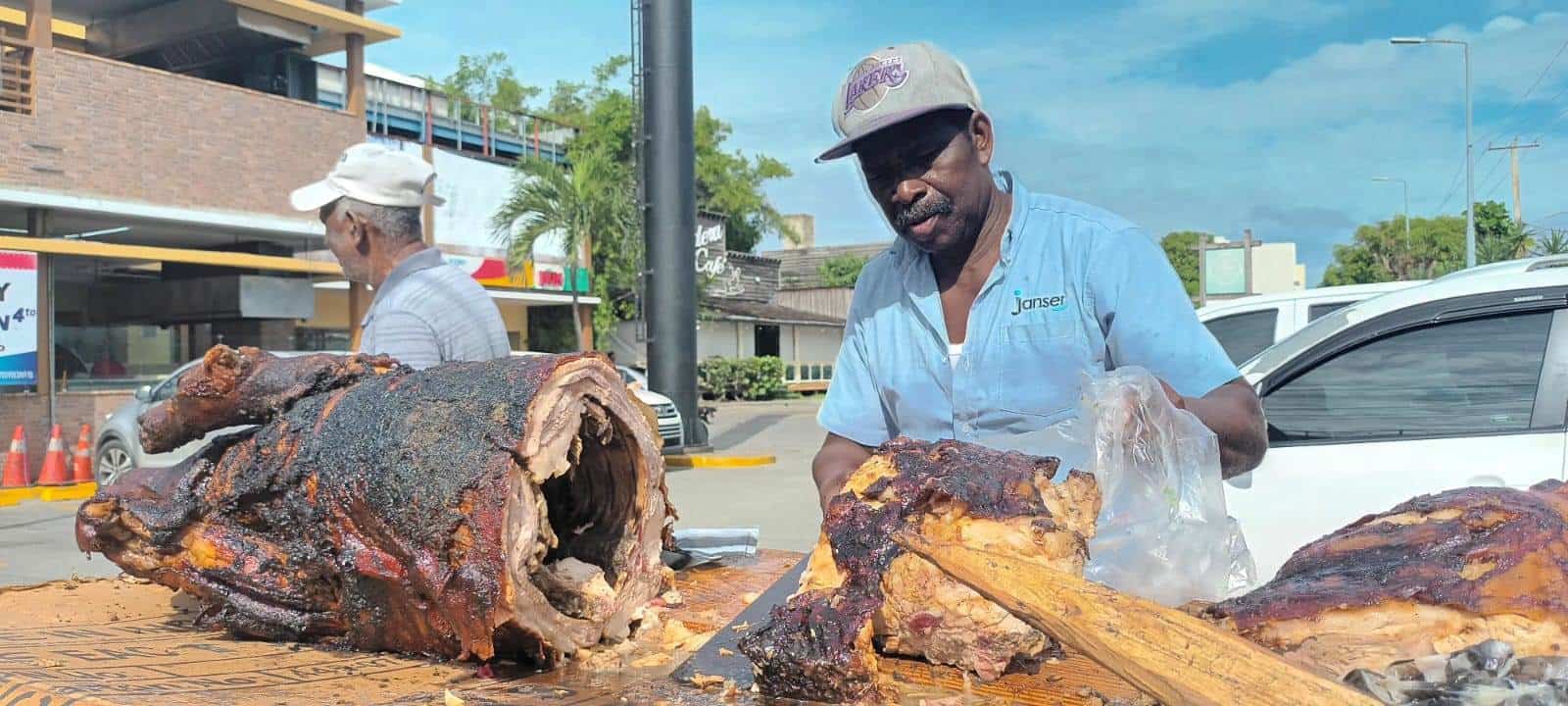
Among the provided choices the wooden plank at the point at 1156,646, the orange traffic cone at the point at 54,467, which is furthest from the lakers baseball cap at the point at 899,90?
the orange traffic cone at the point at 54,467

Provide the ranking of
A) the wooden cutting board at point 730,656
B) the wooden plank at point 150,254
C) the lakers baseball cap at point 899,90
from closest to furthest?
1. the wooden cutting board at point 730,656
2. the lakers baseball cap at point 899,90
3. the wooden plank at point 150,254

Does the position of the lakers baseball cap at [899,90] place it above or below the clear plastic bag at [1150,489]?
above

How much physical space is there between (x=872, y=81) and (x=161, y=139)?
15971 millimetres

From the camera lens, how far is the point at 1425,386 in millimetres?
4344

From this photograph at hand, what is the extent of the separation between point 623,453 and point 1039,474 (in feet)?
3.71

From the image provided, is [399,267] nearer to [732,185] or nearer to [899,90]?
[899,90]

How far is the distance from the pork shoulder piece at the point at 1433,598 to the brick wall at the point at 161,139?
52.7 ft

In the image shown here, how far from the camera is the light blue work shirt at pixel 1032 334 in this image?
252 centimetres

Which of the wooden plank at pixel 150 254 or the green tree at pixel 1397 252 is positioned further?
the green tree at pixel 1397 252

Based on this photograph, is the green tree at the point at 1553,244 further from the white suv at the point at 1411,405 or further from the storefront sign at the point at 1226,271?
the white suv at the point at 1411,405

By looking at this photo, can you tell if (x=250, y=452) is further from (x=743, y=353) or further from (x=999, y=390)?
(x=743, y=353)

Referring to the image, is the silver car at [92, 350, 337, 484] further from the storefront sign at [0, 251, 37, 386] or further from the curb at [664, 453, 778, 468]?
the curb at [664, 453, 778, 468]

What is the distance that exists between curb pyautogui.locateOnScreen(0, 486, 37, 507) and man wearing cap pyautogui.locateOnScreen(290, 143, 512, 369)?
1093 centimetres

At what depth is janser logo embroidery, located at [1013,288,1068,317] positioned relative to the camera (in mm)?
2613
